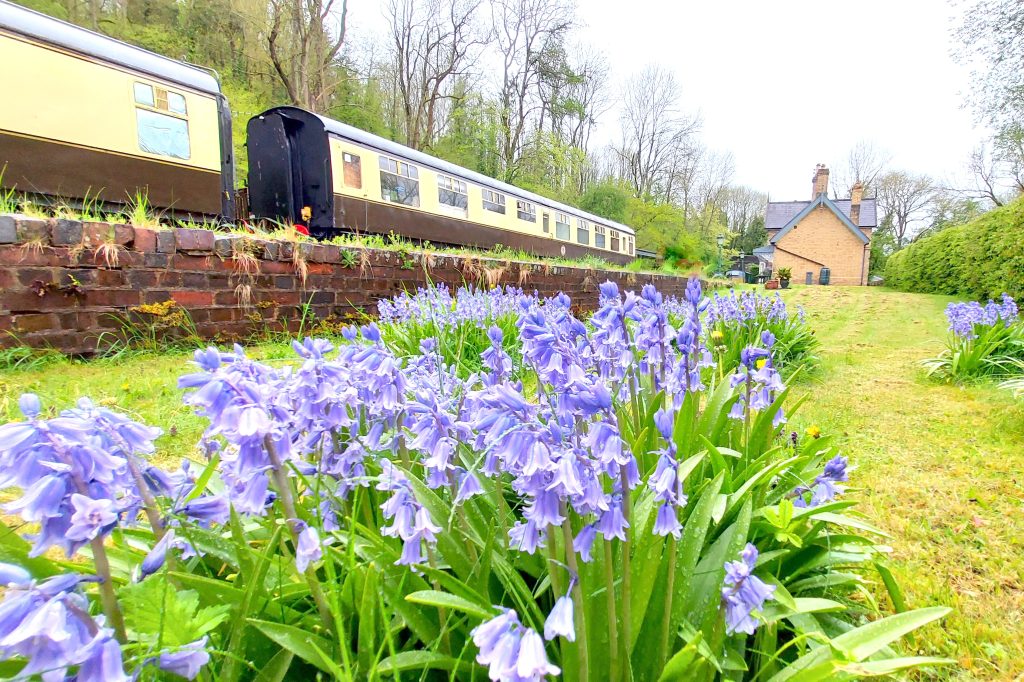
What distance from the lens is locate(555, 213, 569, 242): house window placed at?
19.2 metres

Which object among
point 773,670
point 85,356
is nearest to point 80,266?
point 85,356

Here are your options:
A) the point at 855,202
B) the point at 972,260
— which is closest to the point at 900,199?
the point at 855,202

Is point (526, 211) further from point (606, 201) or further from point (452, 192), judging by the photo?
point (606, 201)

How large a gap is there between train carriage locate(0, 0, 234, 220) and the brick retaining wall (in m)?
3.87

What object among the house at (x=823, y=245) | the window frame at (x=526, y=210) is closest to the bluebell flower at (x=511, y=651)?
the window frame at (x=526, y=210)

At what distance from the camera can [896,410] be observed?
4.11 meters

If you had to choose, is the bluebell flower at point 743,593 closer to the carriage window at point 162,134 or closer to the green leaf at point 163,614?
the green leaf at point 163,614

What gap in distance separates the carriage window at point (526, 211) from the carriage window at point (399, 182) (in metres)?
4.90

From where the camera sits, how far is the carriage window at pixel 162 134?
7.54 metres

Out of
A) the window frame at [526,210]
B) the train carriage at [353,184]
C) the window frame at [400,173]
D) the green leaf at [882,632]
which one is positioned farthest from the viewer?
the window frame at [526,210]

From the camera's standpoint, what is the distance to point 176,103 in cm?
802

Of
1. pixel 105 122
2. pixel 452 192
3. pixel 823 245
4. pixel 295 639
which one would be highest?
pixel 823 245

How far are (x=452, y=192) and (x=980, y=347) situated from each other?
11.1 metres

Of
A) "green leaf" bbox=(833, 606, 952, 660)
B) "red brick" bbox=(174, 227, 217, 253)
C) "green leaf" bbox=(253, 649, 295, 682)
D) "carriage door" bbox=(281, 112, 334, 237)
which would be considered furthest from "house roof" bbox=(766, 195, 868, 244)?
"green leaf" bbox=(253, 649, 295, 682)
